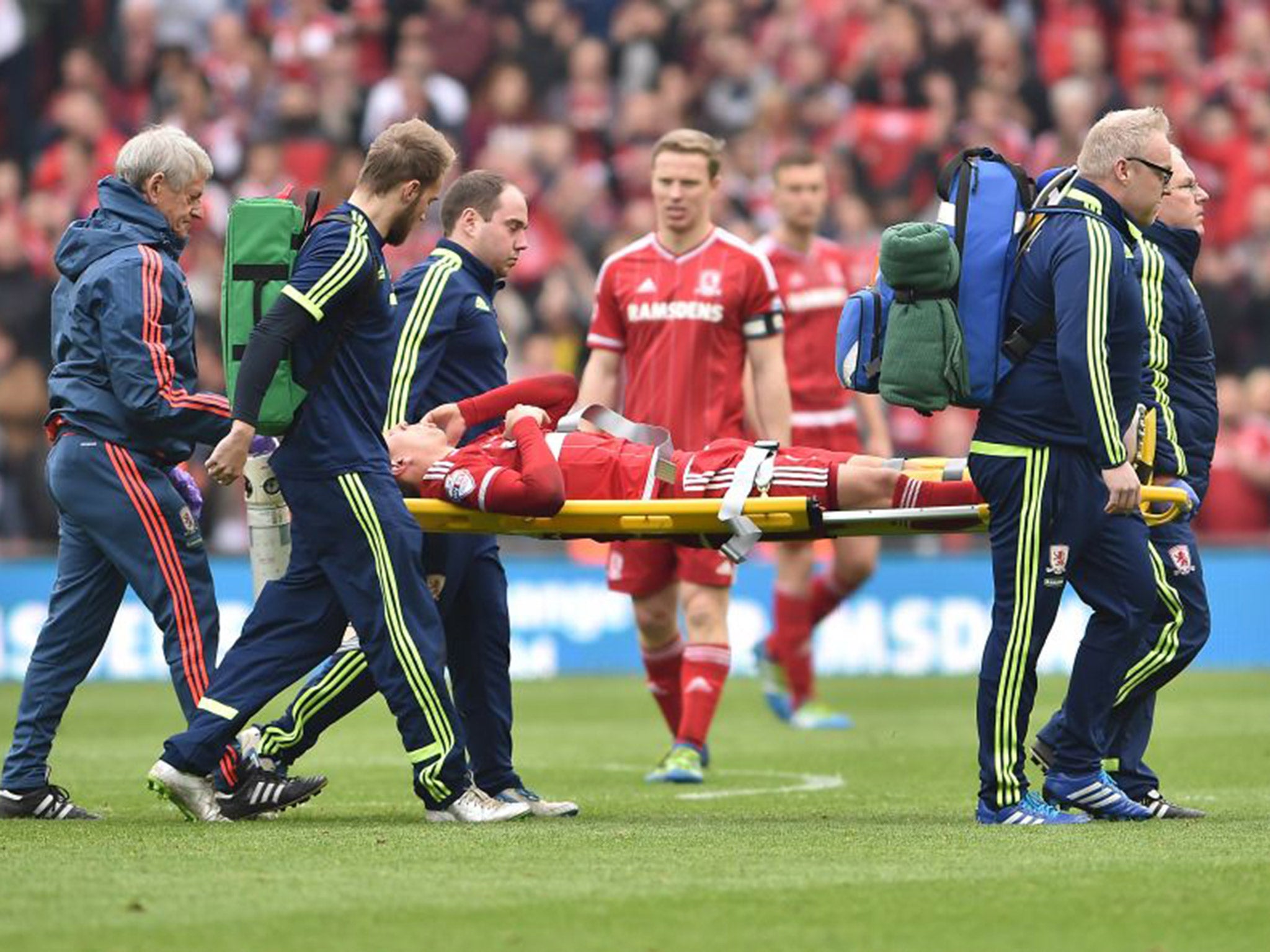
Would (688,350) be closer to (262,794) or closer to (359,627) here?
(359,627)

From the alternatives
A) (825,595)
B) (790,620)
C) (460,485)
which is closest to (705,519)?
(460,485)

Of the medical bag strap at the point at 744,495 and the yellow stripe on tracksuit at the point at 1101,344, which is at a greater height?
the yellow stripe on tracksuit at the point at 1101,344

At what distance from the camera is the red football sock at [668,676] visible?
12039 millimetres

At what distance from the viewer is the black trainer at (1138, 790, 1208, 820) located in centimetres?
898

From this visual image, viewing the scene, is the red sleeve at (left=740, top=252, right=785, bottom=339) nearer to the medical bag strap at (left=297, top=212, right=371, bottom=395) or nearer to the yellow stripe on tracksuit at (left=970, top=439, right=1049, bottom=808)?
the yellow stripe on tracksuit at (left=970, top=439, right=1049, bottom=808)

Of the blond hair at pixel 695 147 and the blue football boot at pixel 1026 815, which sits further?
the blond hair at pixel 695 147

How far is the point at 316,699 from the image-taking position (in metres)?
9.12

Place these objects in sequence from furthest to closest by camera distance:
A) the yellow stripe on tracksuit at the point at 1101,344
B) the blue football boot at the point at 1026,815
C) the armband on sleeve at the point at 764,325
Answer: the armband on sleeve at the point at 764,325, the blue football boot at the point at 1026,815, the yellow stripe on tracksuit at the point at 1101,344

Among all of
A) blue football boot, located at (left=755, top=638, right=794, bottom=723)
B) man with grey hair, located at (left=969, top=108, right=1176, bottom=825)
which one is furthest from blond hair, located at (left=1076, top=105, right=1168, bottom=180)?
blue football boot, located at (left=755, top=638, right=794, bottom=723)

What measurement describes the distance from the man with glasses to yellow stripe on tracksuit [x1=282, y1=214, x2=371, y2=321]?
3116mm

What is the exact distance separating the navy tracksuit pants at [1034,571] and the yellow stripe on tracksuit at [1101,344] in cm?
24

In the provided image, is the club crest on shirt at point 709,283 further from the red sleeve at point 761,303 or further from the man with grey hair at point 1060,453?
the man with grey hair at point 1060,453

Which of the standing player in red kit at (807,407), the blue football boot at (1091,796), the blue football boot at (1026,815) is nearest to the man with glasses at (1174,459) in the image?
the blue football boot at (1091,796)

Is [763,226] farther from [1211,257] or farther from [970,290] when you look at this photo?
[970,290]
